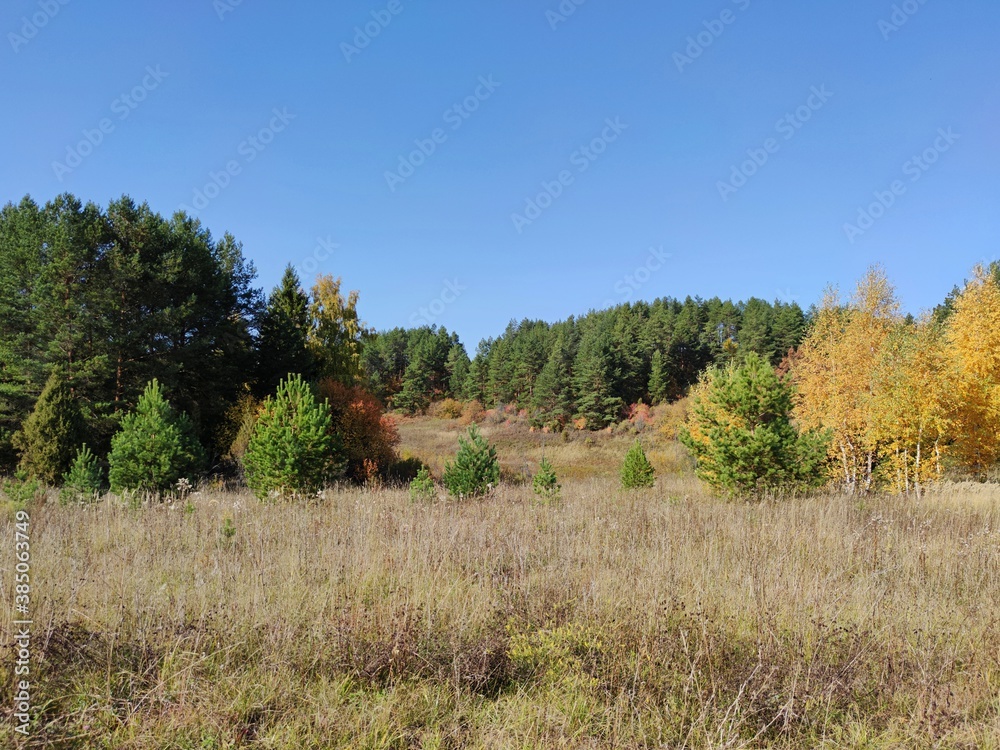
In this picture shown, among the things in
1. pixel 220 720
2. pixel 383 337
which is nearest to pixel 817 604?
pixel 220 720

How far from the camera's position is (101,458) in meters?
19.2

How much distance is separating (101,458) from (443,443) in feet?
88.3

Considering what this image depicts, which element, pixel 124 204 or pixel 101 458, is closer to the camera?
pixel 101 458

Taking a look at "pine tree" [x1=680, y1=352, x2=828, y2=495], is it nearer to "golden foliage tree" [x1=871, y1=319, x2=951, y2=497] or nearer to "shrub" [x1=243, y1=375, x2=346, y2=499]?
"golden foliage tree" [x1=871, y1=319, x2=951, y2=497]

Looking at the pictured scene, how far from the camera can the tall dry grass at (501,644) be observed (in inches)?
101

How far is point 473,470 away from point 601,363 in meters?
42.0

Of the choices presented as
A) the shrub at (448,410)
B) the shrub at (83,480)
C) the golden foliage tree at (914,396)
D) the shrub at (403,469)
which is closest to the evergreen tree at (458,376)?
the shrub at (448,410)

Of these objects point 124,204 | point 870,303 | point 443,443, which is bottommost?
point 443,443

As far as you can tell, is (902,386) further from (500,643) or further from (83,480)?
(83,480)

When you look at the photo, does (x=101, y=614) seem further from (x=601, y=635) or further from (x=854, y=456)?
(x=854, y=456)

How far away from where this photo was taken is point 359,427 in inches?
944

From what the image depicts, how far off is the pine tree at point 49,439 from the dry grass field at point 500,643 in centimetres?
1062

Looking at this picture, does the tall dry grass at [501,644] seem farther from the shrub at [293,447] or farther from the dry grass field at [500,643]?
the shrub at [293,447]

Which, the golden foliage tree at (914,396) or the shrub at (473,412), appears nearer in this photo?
the golden foliage tree at (914,396)
